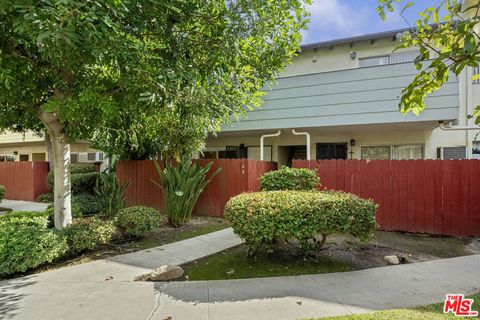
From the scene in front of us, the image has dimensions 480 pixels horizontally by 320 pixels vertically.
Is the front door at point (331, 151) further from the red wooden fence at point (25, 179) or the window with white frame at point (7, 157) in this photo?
the window with white frame at point (7, 157)

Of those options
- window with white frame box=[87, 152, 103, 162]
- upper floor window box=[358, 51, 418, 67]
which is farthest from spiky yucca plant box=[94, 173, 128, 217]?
upper floor window box=[358, 51, 418, 67]

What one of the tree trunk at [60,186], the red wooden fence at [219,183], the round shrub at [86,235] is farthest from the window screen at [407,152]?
the tree trunk at [60,186]

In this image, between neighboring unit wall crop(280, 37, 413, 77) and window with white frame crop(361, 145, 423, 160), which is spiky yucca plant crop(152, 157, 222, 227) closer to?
neighboring unit wall crop(280, 37, 413, 77)

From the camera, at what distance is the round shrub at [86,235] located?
5555 mm

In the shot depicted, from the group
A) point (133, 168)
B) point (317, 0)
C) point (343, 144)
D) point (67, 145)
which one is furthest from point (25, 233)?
point (343, 144)

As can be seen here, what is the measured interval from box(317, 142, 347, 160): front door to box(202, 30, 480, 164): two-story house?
4 cm

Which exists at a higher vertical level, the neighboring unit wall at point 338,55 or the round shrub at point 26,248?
the neighboring unit wall at point 338,55

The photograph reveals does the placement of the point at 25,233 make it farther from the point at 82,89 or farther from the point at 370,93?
the point at 370,93

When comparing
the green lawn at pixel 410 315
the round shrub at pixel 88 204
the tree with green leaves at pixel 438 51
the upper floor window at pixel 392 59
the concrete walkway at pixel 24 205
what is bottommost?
the concrete walkway at pixel 24 205

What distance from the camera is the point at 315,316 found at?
11.3 ft

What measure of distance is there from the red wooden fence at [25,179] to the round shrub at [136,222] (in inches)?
405

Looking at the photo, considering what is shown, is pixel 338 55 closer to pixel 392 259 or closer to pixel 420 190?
pixel 420 190

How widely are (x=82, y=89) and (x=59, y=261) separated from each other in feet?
9.83

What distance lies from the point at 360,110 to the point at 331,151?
9.54 ft
